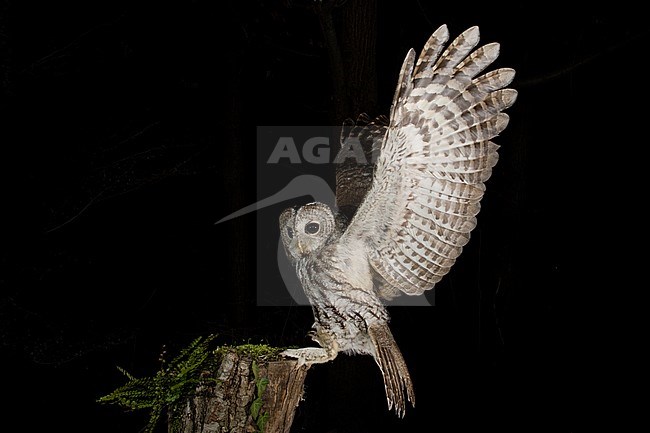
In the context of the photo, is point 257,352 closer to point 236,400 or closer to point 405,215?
point 236,400

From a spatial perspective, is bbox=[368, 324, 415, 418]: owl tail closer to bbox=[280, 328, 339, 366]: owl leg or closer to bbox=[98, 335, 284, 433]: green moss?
bbox=[280, 328, 339, 366]: owl leg

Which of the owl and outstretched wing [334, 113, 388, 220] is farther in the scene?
outstretched wing [334, 113, 388, 220]

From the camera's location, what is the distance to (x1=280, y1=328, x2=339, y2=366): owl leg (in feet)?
4.72

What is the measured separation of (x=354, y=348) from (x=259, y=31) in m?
1.00

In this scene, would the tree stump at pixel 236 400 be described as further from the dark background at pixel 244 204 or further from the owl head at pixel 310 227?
the dark background at pixel 244 204

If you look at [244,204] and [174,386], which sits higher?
[244,204]

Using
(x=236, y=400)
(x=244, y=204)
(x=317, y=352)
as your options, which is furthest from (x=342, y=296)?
(x=244, y=204)

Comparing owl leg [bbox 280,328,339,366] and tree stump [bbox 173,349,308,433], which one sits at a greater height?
owl leg [bbox 280,328,339,366]

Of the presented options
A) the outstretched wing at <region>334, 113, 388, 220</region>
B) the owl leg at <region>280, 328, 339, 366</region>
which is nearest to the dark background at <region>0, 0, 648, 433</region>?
the outstretched wing at <region>334, 113, 388, 220</region>

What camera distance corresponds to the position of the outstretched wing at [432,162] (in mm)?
1331

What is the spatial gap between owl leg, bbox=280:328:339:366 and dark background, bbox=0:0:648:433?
0.42 metres

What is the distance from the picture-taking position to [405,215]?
4.81 ft

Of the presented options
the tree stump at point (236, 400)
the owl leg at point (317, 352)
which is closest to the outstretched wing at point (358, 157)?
the owl leg at point (317, 352)

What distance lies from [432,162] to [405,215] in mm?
128
